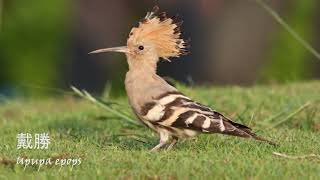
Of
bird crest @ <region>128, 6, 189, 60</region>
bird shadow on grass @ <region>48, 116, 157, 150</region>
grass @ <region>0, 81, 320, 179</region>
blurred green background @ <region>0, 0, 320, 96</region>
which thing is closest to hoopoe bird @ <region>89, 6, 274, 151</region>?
bird crest @ <region>128, 6, 189, 60</region>

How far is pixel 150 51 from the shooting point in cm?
570

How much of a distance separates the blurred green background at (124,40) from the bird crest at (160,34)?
665 cm

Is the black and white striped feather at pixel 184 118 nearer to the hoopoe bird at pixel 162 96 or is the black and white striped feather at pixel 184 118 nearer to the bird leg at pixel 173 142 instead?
the hoopoe bird at pixel 162 96

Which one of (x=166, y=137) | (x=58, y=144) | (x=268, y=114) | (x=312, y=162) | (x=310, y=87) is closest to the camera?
(x=312, y=162)

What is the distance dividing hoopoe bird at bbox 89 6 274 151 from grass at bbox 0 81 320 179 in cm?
14

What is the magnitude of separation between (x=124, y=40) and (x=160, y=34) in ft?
26.3

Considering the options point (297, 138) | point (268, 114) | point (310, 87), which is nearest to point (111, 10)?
point (310, 87)

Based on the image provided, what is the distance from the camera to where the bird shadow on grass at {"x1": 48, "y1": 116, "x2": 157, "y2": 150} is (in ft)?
19.5

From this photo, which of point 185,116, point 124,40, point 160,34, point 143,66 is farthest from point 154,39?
point 124,40

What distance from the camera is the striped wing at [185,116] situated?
5.30 m

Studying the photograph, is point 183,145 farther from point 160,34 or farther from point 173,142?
point 160,34

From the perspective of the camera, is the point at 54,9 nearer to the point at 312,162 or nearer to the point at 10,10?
the point at 10,10

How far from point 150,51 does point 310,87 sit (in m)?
3.78

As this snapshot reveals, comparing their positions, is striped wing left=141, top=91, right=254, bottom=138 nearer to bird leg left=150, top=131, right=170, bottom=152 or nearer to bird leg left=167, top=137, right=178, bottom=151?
bird leg left=150, top=131, right=170, bottom=152
